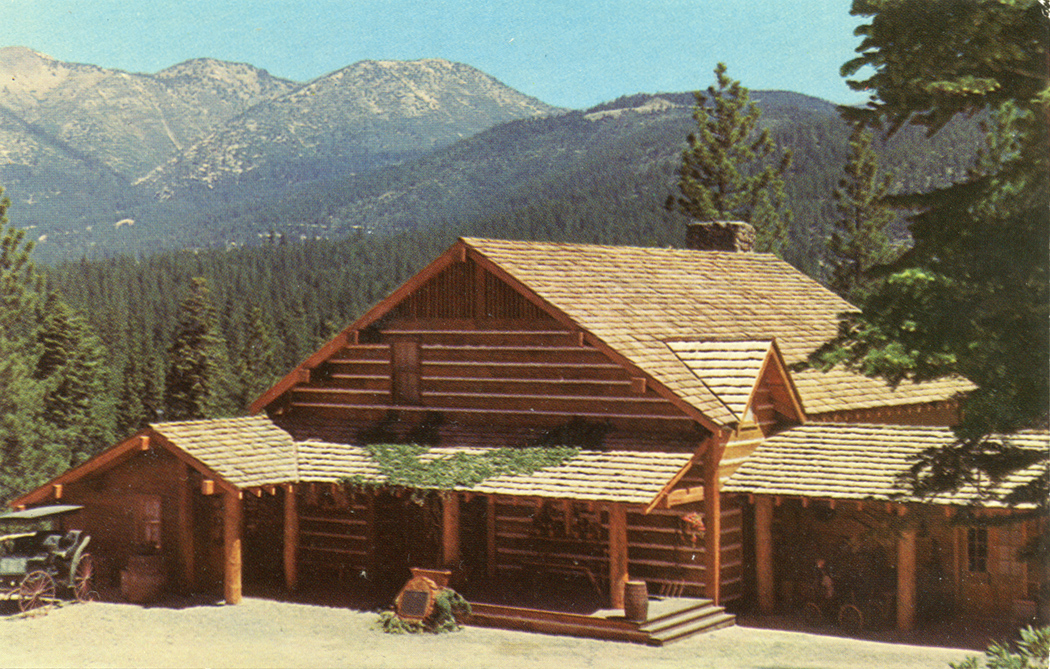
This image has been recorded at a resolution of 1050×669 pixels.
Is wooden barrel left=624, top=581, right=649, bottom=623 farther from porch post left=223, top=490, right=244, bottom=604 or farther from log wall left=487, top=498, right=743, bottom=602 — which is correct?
porch post left=223, top=490, right=244, bottom=604

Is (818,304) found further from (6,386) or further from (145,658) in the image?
(6,386)

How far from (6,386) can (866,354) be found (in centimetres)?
4593

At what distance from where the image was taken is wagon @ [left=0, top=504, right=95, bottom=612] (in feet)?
80.4

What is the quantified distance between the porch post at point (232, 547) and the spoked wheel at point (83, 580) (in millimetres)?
2652

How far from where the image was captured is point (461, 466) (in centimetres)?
2434

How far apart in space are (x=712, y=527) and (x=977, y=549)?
4683 millimetres

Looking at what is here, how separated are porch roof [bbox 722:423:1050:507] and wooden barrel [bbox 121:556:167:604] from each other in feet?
36.7

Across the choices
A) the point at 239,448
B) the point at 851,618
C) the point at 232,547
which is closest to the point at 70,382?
→ the point at 239,448

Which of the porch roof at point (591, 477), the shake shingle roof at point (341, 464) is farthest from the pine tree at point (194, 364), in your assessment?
the porch roof at point (591, 477)

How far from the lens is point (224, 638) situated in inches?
868

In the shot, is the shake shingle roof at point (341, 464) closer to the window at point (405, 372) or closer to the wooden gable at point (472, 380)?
the wooden gable at point (472, 380)

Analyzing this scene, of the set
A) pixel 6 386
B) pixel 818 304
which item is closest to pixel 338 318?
pixel 6 386

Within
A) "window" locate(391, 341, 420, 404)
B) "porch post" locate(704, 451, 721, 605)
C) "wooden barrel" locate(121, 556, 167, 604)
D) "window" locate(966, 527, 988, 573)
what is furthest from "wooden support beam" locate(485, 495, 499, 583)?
"window" locate(966, 527, 988, 573)

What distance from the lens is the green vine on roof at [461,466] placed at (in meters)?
23.8
